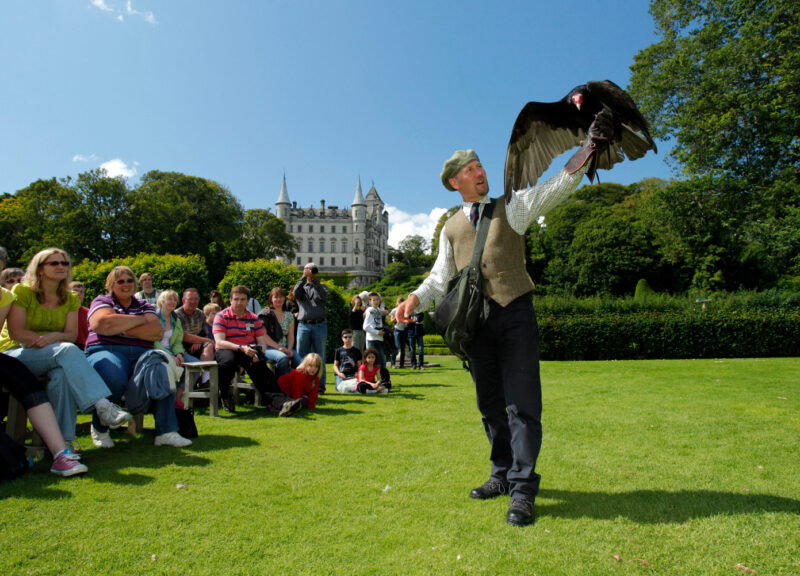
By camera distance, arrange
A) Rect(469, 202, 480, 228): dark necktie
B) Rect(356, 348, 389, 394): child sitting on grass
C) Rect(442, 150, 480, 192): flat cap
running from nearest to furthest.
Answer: Rect(469, 202, 480, 228): dark necktie
Rect(442, 150, 480, 192): flat cap
Rect(356, 348, 389, 394): child sitting on grass

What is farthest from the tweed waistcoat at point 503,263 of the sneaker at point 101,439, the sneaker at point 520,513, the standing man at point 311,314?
the standing man at point 311,314

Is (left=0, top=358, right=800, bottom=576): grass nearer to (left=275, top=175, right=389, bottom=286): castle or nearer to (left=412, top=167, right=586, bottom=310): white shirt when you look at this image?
(left=412, top=167, right=586, bottom=310): white shirt

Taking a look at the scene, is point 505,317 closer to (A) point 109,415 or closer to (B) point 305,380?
(A) point 109,415

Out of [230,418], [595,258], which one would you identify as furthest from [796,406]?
[595,258]

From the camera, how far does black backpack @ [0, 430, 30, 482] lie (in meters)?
3.45

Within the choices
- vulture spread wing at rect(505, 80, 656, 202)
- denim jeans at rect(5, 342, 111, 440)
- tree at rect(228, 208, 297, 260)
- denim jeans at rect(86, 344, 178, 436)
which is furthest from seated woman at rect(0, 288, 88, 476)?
tree at rect(228, 208, 297, 260)

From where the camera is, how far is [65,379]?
4055 mm

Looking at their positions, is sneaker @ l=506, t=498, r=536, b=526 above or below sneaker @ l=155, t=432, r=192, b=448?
below

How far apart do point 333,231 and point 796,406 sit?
10860 cm

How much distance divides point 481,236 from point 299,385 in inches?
174

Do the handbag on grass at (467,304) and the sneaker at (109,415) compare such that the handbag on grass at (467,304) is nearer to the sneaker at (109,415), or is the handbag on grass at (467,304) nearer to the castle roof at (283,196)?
the sneaker at (109,415)

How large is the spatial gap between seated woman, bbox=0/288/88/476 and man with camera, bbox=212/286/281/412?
288 centimetres

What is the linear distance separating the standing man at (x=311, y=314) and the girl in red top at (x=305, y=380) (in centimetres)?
167

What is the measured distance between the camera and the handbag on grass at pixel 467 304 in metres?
3.18
